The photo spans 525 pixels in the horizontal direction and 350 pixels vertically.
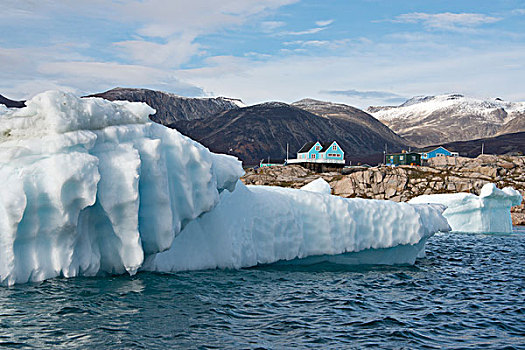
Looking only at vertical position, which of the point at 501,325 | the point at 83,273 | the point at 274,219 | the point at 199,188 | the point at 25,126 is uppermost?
the point at 25,126

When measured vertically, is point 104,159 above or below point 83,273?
above

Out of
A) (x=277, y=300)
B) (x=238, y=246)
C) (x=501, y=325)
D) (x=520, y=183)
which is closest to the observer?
(x=501, y=325)

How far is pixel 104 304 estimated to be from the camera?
9.60 metres

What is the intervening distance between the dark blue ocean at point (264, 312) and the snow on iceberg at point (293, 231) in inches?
22.9

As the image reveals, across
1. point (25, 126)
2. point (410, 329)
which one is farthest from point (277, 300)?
point (25, 126)

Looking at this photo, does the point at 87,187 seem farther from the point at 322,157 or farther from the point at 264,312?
the point at 322,157

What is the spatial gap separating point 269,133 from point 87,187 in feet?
521

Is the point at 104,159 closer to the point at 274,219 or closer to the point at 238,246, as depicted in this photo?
the point at 238,246

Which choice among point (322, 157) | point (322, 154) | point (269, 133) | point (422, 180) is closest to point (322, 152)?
point (322, 154)

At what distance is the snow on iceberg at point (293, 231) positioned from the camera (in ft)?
44.6

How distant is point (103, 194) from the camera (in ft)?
35.3

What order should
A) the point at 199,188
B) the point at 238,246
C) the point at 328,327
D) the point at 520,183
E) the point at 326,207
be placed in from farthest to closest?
the point at 520,183 < the point at 326,207 < the point at 238,246 < the point at 199,188 < the point at 328,327

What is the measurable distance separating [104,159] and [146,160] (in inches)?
34.9

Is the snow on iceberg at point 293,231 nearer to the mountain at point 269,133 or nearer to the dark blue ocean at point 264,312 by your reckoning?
the dark blue ocean at point 264,312
